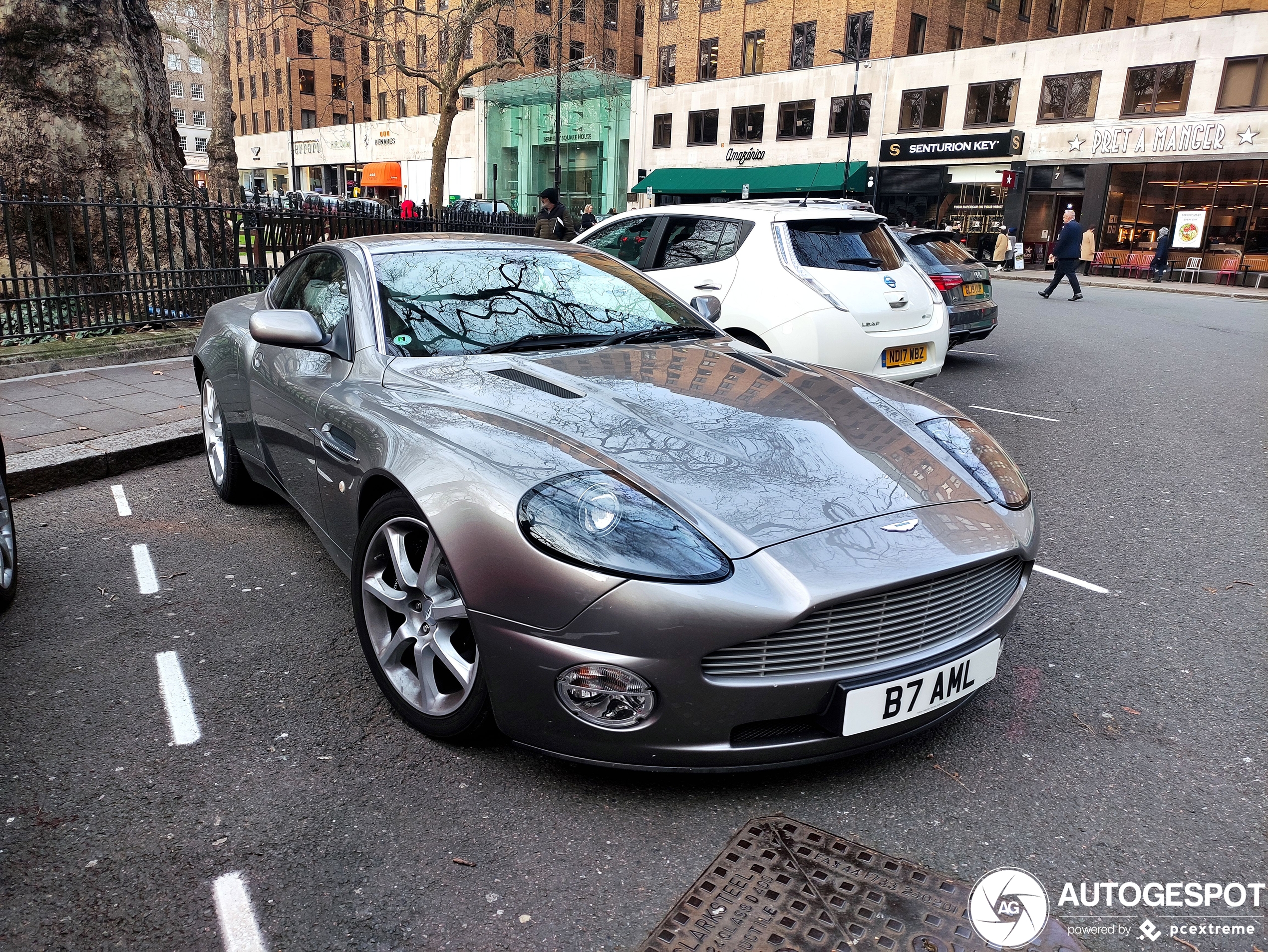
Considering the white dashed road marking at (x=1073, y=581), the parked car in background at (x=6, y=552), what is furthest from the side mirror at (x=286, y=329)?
the white dashed road marking at (x=1073, y=581)

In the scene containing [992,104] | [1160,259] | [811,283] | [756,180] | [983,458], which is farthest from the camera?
[756,180]

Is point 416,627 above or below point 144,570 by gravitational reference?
above

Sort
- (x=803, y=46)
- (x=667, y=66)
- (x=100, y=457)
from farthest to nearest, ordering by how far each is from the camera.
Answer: (x=667, y=66) < (x=803, y=46) < (x=100, y=457)

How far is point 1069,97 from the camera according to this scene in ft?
108

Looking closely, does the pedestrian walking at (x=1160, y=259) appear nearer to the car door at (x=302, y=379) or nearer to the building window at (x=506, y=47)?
the building window at (x=506, y=47)

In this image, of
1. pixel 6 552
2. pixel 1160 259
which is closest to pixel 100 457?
pixel 6 552

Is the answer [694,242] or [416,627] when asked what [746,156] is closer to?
[694,242]

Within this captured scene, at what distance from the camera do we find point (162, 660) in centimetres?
316

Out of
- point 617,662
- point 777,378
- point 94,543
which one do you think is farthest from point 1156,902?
point 94,543

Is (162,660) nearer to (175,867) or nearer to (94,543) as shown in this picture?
(175,867)

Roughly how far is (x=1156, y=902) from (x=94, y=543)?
14.5ft

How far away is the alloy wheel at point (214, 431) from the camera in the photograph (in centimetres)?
473

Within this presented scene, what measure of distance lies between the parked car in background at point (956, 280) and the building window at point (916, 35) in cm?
3241

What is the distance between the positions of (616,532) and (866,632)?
69cm
